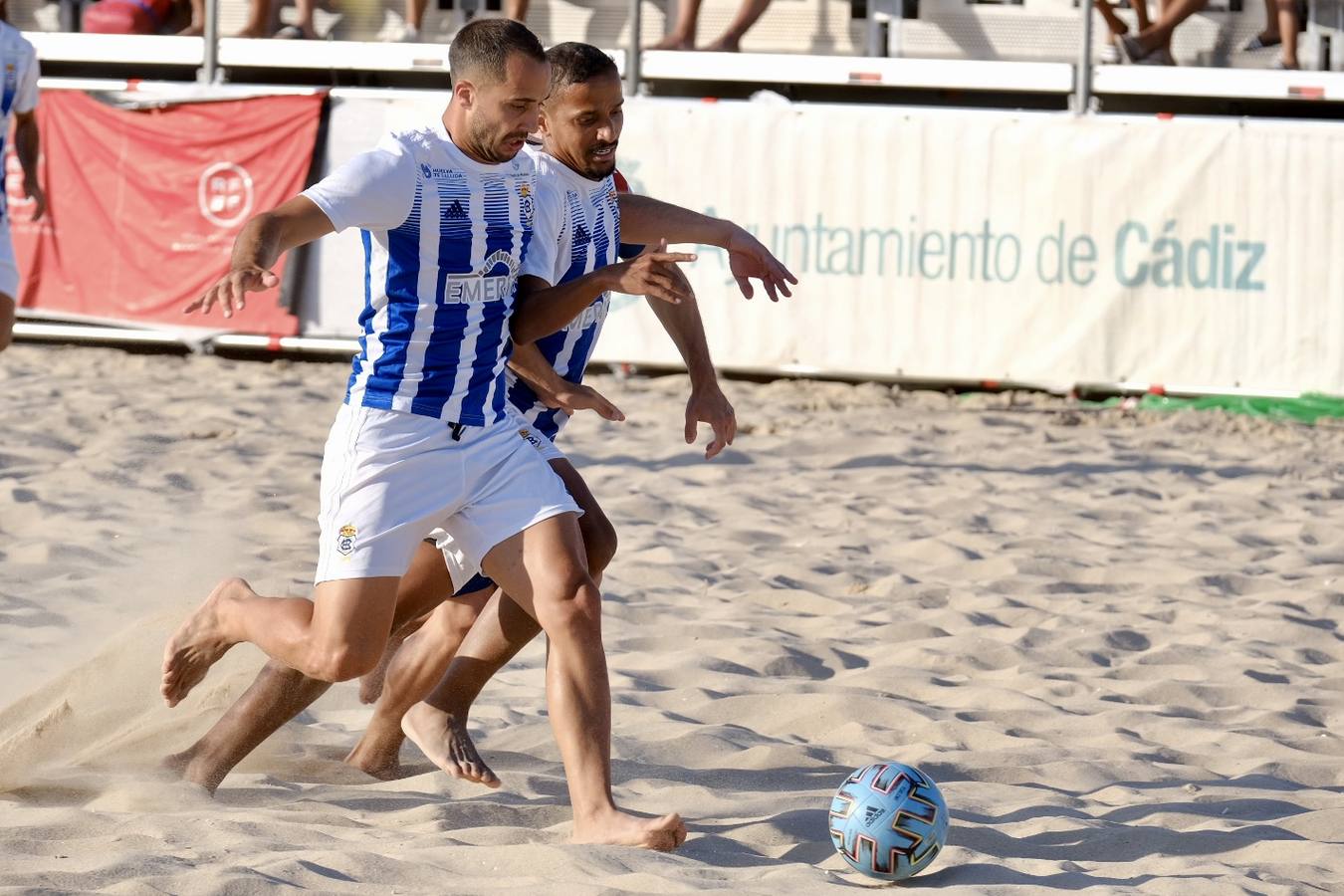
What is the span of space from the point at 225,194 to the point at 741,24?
12.6 feet

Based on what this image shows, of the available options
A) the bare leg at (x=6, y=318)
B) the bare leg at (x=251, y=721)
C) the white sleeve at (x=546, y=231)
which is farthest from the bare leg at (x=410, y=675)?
the bare leg at (x=6, y=318)

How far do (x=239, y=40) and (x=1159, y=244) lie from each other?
672 centimetres

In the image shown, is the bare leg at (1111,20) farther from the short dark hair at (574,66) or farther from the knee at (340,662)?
the knee at (340,662)

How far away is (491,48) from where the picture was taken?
3488mm

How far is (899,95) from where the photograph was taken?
479 inches

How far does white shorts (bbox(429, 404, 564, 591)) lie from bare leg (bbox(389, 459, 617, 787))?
106mm

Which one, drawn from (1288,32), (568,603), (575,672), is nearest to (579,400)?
(568,603)

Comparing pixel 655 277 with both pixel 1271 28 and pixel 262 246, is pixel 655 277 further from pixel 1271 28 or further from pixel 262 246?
pixel 1271 28

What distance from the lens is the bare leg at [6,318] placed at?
621 cm

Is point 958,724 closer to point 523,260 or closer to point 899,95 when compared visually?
point 523,260

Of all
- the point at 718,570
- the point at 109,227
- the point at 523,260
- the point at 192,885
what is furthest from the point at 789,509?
the point at 109,227

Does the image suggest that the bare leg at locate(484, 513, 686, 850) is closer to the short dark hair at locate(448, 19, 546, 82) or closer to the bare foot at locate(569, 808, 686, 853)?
the bare foot at locate(569, 808, 686, 853)

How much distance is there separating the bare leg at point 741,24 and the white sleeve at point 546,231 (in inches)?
326

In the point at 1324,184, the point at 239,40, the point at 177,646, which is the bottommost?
the point at 177,646
